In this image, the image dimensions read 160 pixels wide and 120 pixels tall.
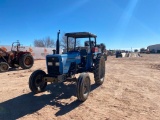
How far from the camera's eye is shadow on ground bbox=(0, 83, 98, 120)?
535 cm

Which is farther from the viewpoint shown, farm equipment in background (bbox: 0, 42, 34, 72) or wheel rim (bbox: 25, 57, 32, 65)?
wheel rim (bbox: 25, 57, 32, 65)

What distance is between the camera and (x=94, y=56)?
8.84 metres

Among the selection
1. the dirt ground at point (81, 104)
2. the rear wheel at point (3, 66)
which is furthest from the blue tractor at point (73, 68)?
the rear wheel at point (3, 66)

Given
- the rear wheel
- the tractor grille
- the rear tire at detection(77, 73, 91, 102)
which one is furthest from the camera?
the rear wheel

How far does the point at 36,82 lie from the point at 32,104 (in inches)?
48.8

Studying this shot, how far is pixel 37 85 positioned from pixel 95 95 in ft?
7.41

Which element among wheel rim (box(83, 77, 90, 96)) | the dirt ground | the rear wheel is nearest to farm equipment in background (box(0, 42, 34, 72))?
the rear wheel

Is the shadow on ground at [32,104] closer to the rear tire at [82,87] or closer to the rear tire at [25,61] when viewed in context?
the rear tire at [82,87]

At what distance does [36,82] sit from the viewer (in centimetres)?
717

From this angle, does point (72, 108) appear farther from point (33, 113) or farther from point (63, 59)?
point (63, 59)

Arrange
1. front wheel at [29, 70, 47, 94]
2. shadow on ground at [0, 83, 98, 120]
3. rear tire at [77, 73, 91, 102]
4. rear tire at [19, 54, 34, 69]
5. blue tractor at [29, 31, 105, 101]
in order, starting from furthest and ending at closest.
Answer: rear tire at [19, 54, 34, 69], front wheel at [29, 70, 47, 94], blue tractor at [29, 31, 105, 101], rear tire at [77, 73, 91, 102], shadow on ground at [0, 83, 98, 120]

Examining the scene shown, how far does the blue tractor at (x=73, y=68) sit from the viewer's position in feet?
20.9

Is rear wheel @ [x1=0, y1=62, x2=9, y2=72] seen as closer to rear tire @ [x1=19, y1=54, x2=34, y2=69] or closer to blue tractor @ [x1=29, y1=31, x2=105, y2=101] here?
rear tire @ [x1=19, y1=54, x2=34, y2=69]

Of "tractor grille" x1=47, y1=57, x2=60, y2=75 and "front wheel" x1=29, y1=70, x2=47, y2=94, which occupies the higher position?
"tractor grille" x1=47, y1=57, x2=60, y2=75
